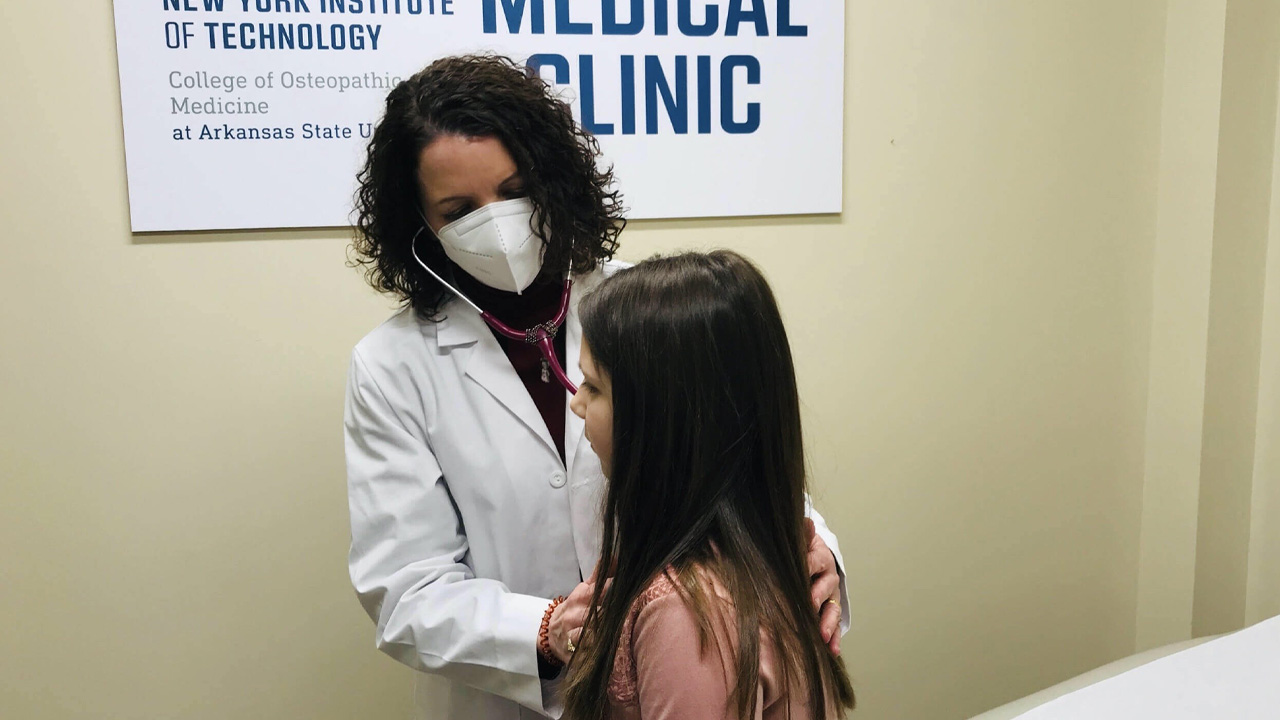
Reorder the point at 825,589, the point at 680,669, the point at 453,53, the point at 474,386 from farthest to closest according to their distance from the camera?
the point at 453,53 < the point at 474,386 < the point at 825,589 < the point at 680,669

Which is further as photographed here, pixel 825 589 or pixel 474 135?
pixel 474 135

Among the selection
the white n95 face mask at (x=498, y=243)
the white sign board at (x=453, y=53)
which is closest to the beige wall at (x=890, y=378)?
the white sign board at (x=453, y=53)

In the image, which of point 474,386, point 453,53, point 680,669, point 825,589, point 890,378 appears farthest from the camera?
point 890,378

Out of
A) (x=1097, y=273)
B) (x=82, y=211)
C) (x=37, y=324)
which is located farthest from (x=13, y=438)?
(x=1097, y=273)

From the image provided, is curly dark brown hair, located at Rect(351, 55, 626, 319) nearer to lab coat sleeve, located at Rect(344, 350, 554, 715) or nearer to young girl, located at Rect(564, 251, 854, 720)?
lab coat sleeve, located at Rect(344, 350, 554, 715)

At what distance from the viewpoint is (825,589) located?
102cm

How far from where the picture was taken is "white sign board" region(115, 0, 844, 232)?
5.05ft

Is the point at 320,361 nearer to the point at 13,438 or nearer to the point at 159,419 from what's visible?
the point at 159,419

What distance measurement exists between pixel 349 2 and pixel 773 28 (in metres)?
0.74

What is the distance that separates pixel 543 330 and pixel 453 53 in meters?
0.63

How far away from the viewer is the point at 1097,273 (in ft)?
6.85

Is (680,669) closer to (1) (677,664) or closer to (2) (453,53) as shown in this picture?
(1) (677,664)

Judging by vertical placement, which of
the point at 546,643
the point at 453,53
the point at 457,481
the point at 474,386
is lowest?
the point at 546,643

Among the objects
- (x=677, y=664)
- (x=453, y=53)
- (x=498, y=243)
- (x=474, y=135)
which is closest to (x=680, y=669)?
(x=677, y=664)
